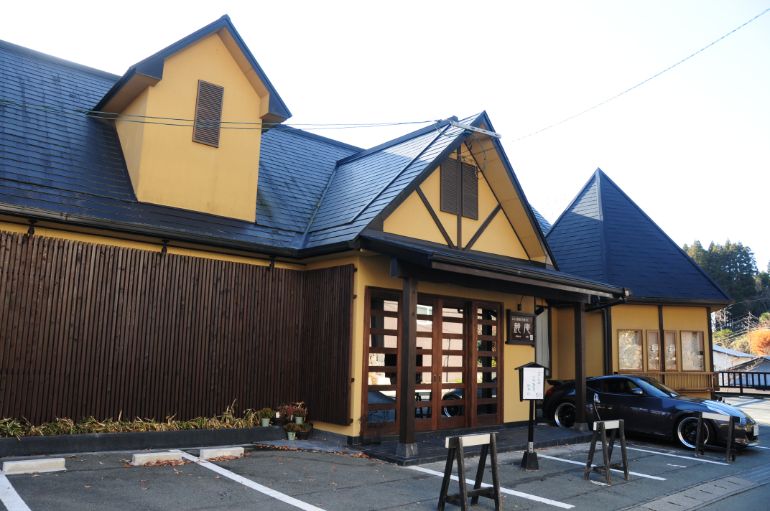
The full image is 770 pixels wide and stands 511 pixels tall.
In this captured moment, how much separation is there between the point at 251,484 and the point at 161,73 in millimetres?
7431

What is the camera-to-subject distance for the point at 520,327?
517 inches

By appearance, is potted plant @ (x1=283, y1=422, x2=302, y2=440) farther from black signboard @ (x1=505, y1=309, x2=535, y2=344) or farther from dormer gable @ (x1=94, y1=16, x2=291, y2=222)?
black signboard @ (x1=505, y1=309, x2=535, y2=344)

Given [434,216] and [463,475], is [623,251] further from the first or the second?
[463,475]

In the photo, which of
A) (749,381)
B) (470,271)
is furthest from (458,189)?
(749,381)

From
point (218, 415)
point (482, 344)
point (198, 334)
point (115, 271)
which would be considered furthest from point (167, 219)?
point (482, 344)

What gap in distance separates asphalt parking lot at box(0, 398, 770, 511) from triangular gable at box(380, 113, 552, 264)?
4347 millimetres

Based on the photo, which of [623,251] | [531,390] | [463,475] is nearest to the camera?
[463,475]

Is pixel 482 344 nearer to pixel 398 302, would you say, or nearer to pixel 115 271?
pixel 398 302

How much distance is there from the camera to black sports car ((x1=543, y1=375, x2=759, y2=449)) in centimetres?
1101

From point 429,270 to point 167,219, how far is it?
448cm

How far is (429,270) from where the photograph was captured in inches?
381

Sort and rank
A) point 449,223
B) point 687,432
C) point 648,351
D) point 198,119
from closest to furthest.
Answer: point 198,119 < point 687,432 < point 449,223 < point 648,351

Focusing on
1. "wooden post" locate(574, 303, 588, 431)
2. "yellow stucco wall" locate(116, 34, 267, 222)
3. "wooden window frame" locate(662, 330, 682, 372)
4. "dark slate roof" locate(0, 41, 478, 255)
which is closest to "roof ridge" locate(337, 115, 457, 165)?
"dark slate roof" locate(0, 41, 478, 255)

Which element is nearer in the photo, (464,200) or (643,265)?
(464,200)
